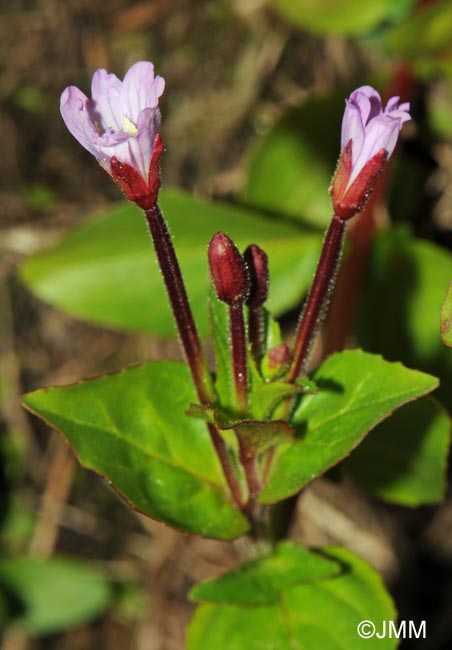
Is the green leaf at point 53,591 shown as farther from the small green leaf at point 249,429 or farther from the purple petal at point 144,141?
the purple petal at point 144,141

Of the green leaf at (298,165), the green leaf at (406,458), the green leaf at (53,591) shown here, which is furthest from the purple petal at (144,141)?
the green leaf at (53,591)

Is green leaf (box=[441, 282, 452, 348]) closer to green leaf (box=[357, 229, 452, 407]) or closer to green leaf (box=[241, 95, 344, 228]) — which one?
green leaf (box=[357, 229, 452, 407])

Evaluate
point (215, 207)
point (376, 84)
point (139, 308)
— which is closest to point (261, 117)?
point (376, 84)

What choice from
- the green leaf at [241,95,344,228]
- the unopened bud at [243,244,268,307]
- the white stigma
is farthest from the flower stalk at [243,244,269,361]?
the green leaf at [241,95,344,228]

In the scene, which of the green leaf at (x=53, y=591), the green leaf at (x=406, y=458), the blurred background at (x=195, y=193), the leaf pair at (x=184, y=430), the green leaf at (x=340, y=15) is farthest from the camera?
the green leaf at (x=53, y=591)

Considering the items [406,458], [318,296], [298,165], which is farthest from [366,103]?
[298,165]

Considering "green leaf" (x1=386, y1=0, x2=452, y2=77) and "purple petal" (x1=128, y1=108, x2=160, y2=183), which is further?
"green leaf" (x1=386, y1=0, x2=452, y2=77)

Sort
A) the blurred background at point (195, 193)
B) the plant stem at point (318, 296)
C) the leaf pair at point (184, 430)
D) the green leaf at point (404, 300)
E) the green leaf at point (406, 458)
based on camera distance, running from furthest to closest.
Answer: the blurred background at point (195, 193), the green leaf at point (404, 300), the green leaf at point (406, 458), the leaf pair at point (184, 430), the plant stem at point (318, 296)
